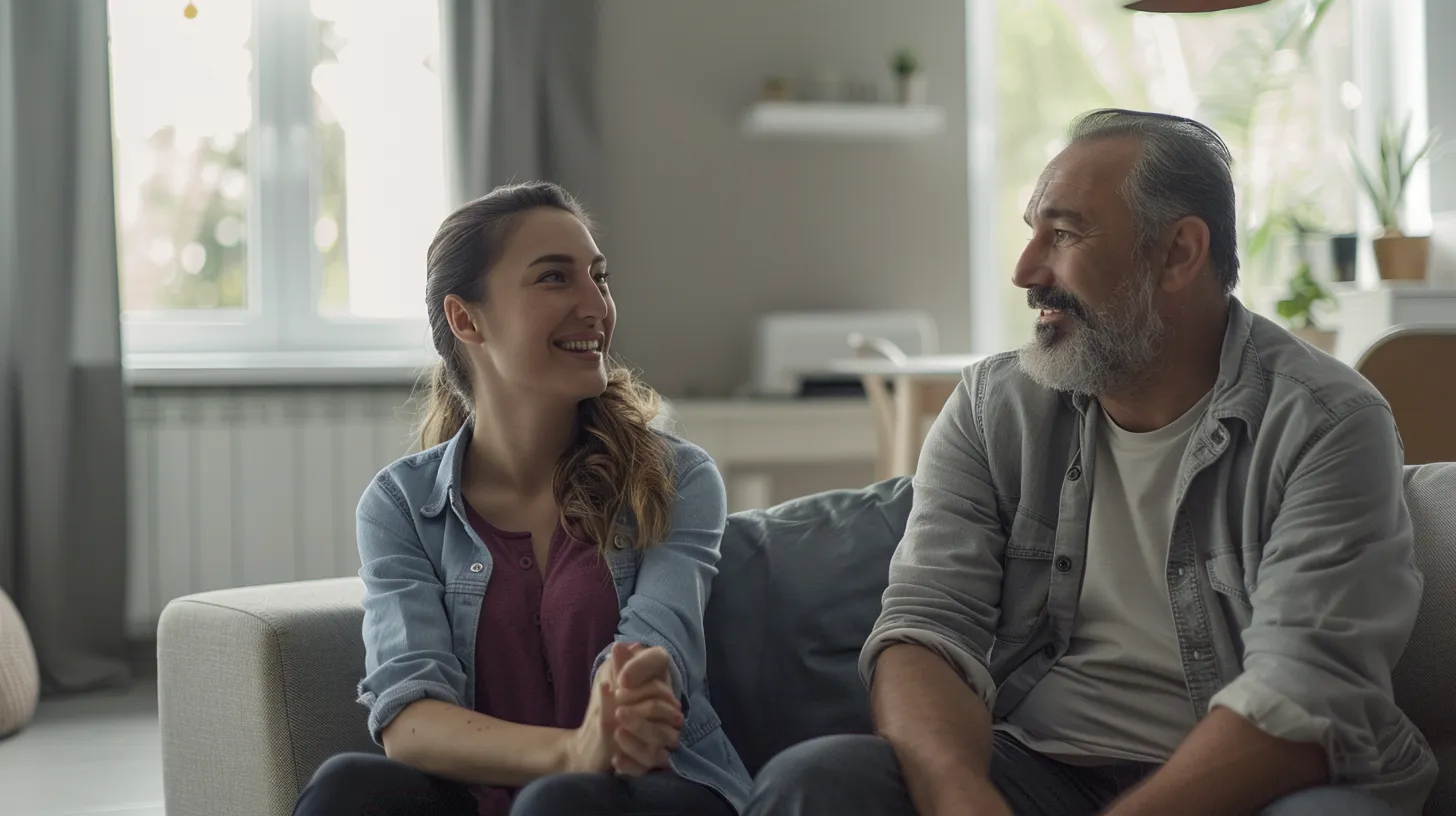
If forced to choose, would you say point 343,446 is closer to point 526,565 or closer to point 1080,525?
point 526,565

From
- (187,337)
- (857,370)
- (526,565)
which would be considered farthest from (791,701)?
(187,337)

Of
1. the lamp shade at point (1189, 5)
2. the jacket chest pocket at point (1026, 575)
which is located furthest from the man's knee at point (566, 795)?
the lamp shade at point (1189, 5)

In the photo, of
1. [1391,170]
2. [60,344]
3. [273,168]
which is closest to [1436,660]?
[60,344]

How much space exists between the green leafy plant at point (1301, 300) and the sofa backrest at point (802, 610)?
9.06 ft

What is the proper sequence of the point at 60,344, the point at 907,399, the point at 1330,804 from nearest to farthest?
the point at 1330,804, the point at 907,399, the point at 60,344

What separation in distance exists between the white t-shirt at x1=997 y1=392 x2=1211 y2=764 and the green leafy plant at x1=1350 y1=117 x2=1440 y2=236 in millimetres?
3118

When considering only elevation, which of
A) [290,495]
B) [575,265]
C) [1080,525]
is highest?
[575,265]

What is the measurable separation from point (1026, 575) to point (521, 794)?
60cm

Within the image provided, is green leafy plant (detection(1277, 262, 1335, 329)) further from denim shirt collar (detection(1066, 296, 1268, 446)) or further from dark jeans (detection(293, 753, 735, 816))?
dark jeans (detection(293, 753, 735, 816))

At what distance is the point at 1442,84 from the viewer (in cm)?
489

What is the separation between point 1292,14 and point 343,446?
3.43 metres

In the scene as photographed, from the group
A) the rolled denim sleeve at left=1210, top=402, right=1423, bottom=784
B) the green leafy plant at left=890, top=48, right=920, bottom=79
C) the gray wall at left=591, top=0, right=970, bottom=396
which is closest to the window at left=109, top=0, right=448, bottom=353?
the gray wall at left=591, top=0, right=970, bottom=396

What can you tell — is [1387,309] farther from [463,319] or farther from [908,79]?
[463,319]

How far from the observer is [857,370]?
3.70 metres
